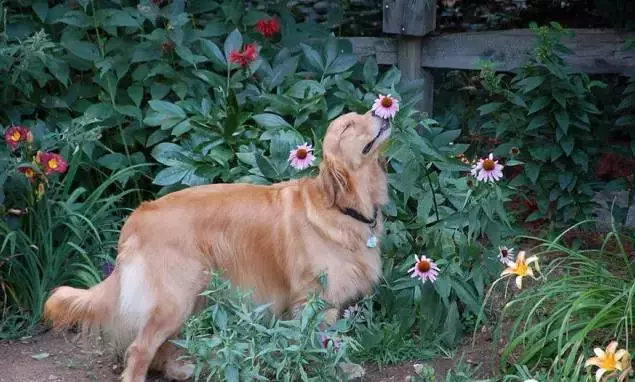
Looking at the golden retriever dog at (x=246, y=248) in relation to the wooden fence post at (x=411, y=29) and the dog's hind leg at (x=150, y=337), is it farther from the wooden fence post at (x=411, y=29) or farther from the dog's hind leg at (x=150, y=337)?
the wooden fence post at (x=411, y=29)

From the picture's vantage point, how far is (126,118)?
634 centimetres

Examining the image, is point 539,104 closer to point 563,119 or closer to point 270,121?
point 563,119

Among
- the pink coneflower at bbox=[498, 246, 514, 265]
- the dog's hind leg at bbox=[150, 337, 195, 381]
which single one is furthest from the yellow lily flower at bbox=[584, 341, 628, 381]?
the dog's hind leg at bbox=[150, 337, 195, 381]

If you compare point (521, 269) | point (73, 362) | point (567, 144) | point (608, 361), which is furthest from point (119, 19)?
point (608, 361)

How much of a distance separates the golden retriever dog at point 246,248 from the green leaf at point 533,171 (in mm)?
1546

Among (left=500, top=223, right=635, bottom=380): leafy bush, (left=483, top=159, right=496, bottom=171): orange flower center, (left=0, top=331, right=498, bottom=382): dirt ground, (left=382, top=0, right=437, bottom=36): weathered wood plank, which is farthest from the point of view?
(left=382, top=0, right=437, bottom=36): weathered wood plank

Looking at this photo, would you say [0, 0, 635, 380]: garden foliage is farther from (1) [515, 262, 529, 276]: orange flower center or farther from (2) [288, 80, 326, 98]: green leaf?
(1) [515, 262, 529, 276]: orange flower center

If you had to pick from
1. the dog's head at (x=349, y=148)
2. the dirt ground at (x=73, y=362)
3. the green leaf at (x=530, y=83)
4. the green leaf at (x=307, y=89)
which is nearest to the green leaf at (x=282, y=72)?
the green leaf at (x=307, y=89)

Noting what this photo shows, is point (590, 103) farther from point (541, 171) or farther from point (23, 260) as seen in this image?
point (23, 260)

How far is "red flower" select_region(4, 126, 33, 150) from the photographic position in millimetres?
5180

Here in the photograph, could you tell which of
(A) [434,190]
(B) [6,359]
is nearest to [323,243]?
(A) [434,190]

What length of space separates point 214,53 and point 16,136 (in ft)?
4.76

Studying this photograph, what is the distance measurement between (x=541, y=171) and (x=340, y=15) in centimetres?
189

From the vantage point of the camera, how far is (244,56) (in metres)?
5.88
